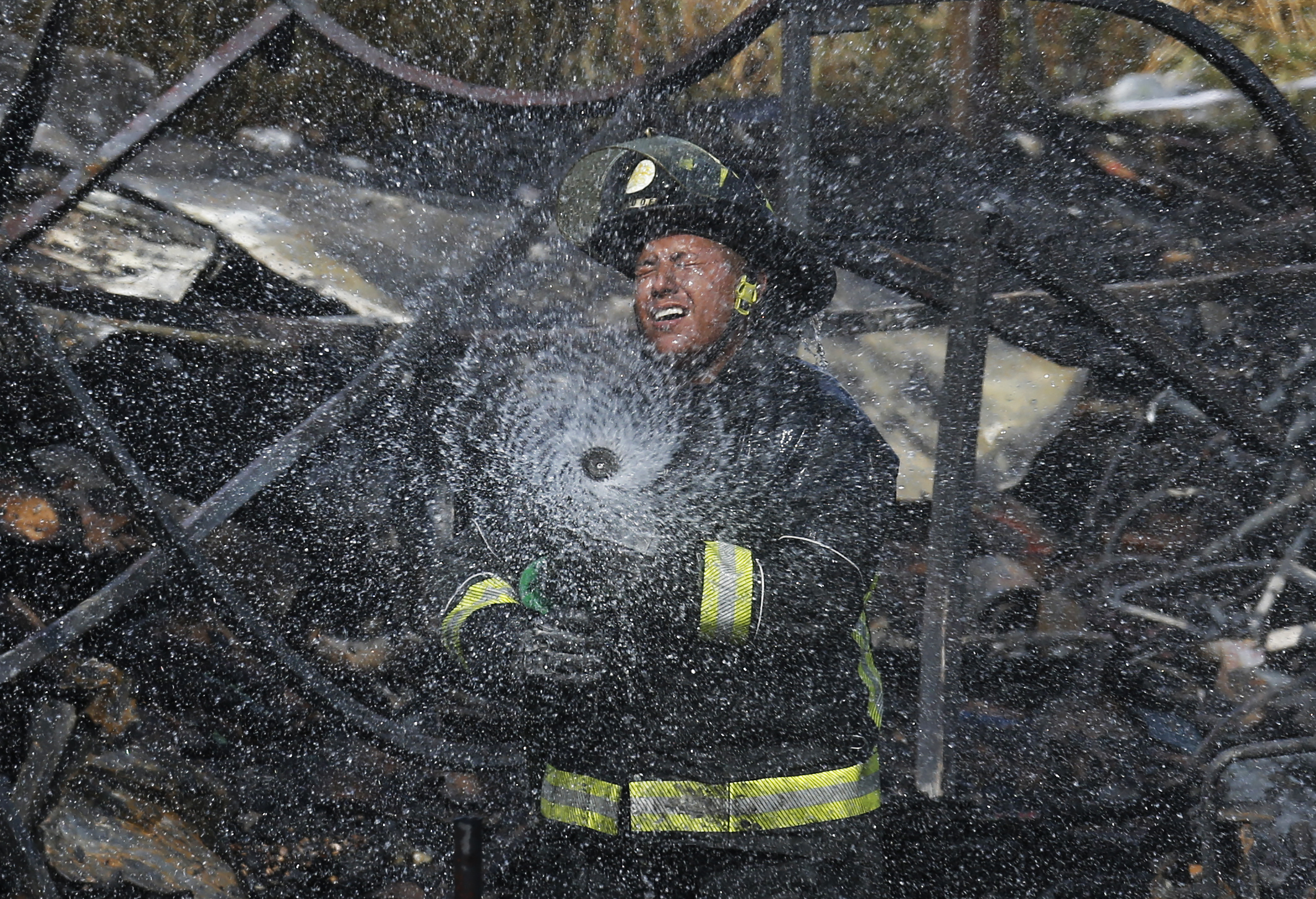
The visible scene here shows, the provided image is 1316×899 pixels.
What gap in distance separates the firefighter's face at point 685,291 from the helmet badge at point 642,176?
22 cm

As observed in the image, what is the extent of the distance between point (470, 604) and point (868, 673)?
3.55 feet

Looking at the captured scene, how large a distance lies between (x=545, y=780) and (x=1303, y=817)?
9.35 ft

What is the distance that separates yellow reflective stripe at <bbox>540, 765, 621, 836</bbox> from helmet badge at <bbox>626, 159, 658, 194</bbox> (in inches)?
74.2

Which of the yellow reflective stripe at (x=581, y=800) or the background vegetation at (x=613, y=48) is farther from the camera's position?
the background vegetation at (x=613, y=48)

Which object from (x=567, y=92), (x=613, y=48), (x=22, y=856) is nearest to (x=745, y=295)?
(x=567, y=92)

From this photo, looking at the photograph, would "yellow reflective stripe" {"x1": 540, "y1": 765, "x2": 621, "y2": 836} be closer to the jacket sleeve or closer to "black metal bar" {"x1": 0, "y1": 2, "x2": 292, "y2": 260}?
the jacket sleeve

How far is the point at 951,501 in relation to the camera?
3.39 metres

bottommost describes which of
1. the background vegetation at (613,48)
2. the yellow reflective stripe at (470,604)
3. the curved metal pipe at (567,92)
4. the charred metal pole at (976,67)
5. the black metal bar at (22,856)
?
the black metal bar at (22,856)

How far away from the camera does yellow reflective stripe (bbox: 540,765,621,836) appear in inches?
93.4

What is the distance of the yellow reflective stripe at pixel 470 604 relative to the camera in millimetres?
2400

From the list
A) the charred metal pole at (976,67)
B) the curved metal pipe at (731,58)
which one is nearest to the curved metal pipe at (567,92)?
the curved metal pipe at (731,58)

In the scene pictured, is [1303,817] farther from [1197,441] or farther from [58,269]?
[58,269]

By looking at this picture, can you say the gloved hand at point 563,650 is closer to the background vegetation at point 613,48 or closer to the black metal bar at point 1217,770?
the black metal bar at point 1217,770

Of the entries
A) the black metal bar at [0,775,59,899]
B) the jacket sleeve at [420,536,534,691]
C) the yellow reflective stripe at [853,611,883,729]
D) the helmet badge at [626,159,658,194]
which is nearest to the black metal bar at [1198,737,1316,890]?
the yellow reflective stripe at [853,611,883,729]
